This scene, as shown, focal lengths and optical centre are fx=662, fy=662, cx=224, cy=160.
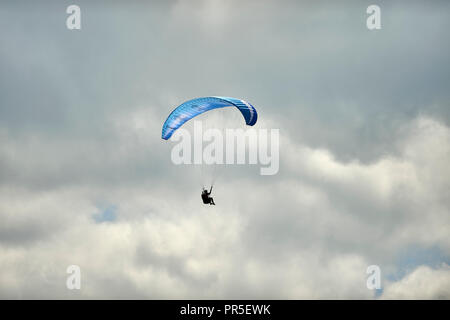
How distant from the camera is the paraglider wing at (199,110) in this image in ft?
205

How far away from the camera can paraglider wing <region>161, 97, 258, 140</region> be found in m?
62.6

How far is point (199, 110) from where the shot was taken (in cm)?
6519
